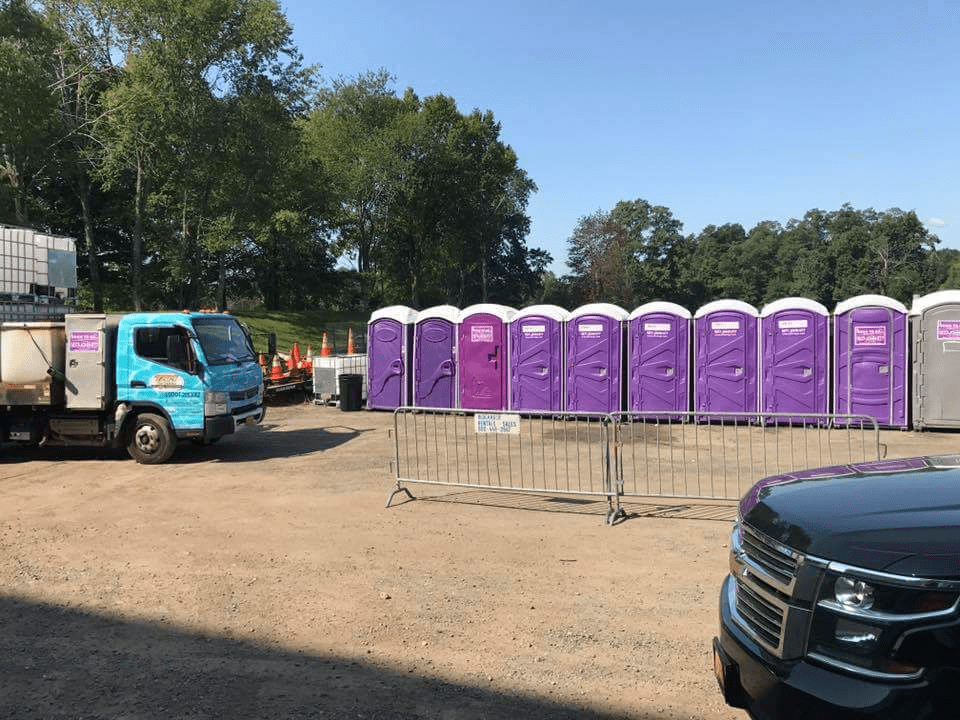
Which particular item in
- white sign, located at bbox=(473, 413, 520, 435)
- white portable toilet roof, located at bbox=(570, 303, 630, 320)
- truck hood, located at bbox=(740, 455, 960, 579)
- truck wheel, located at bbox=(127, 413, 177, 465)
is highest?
white portable toilet roof, located at bbox=(570, 303, 630, 320)

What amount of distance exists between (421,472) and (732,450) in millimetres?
5481

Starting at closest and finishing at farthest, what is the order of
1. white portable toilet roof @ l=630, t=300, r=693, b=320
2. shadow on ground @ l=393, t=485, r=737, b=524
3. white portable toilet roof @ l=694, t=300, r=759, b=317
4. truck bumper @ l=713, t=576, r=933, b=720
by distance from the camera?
truck bumper @ l=713, t=576, r=933, b=720, shadow on ground @ l=393, t=485, r=737, b=524, white portable toilet roof @ l=694, t=300, r=759, b=317, white portable toilet roof @ l=630, t=300, r=693, b=320

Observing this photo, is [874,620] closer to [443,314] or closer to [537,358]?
[537,358]

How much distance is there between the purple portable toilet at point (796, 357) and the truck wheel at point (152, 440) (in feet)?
35.8

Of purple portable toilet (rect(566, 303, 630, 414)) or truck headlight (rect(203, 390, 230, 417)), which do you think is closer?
truck headlight (rect(203, 390, 230, 417))

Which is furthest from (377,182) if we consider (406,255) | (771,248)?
(771,248)

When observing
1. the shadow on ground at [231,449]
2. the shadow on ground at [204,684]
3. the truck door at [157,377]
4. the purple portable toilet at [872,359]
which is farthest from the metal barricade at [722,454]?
the truck door at [157,377]

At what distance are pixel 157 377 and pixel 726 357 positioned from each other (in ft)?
34.9

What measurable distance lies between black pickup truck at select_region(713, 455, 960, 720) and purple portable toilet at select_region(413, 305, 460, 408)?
1318cm

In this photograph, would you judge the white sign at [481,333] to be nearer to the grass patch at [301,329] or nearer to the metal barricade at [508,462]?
the metal barricade at [508,462]

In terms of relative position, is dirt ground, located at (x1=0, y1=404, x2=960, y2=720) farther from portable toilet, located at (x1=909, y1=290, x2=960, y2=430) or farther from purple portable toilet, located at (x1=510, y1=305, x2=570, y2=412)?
portable toilet, located at (x1=909, y1=290, x2=960, y2=430)

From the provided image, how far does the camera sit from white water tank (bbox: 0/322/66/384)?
10.8 metres

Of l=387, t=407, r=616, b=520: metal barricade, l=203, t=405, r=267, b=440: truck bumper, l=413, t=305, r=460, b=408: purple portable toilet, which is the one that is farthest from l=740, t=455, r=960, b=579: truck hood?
l=413, t=305, r=460, b=408: purple portable toilet

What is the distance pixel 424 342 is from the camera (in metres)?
16.4
